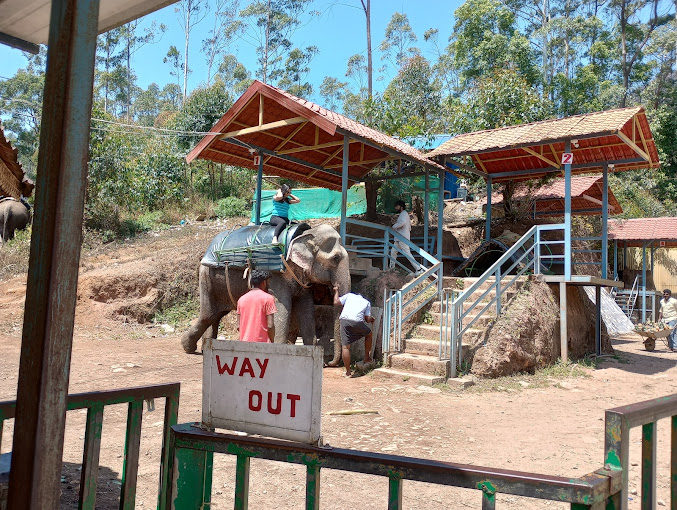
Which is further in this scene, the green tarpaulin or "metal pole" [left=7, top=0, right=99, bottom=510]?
the green tarpaulin

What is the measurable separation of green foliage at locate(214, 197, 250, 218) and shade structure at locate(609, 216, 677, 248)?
46.7 ft

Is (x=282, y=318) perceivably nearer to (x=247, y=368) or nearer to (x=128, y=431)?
(x=128, y=431)

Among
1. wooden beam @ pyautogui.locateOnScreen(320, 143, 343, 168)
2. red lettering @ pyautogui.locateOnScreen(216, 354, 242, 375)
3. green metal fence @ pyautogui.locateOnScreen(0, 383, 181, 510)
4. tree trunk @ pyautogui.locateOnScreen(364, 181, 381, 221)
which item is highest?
wooden beam @ pyautogui.locateOnScreen(320, 143, 343, 168)

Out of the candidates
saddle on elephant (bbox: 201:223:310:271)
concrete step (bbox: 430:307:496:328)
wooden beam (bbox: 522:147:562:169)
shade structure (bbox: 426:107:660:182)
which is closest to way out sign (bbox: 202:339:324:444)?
saddle on elephant (bbox: 201:223:310:271)

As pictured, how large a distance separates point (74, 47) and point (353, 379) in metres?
7.55

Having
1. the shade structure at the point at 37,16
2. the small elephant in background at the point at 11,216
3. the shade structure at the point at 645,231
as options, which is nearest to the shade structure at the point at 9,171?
the small elephant in background at the point at 11,216

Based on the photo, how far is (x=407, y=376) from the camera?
27.6 feet

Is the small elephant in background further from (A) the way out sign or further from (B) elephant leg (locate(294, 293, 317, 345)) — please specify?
(B) elephant leg (locate(294, 293, 317, 345))

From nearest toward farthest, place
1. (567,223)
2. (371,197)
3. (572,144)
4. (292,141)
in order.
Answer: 1. (567,223)
2. (572,144)
3. (292,141)
4. (371,197)

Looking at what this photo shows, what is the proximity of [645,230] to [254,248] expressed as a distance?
16.6 m

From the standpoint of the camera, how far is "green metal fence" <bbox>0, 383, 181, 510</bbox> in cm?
220

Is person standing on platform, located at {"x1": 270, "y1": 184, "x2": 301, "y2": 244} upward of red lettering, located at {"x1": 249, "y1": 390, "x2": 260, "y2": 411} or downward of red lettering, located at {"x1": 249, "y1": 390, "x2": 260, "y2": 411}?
upward

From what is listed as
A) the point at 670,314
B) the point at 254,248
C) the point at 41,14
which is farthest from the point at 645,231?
the point at 41,14

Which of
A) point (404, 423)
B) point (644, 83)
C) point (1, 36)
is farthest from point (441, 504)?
point (644, 83)
